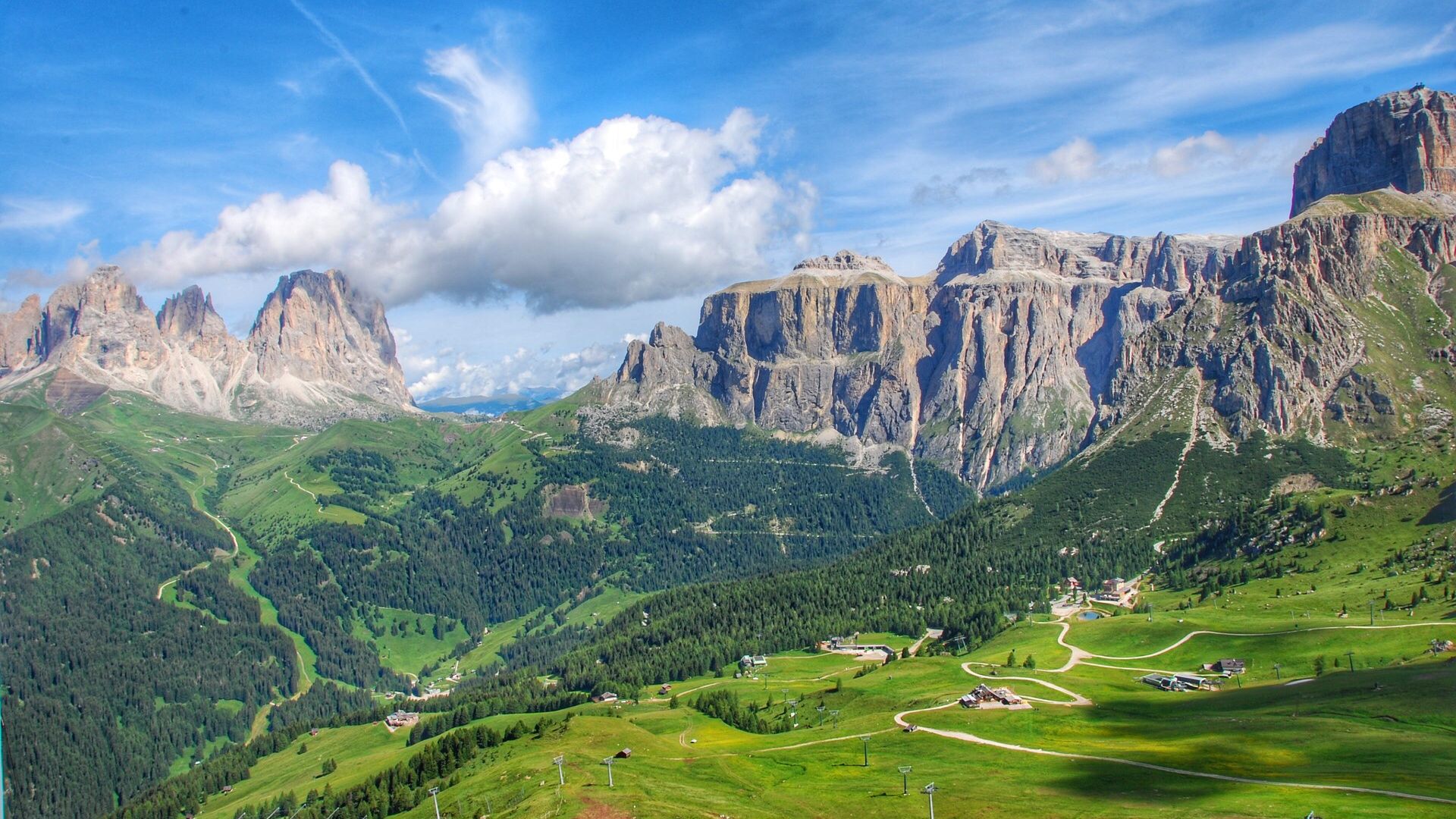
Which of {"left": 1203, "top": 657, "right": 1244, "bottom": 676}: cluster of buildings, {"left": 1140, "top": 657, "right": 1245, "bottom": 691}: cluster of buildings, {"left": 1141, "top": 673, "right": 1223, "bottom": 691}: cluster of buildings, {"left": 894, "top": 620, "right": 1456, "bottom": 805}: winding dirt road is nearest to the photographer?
{"left": 894, "top": 620, "right": 1456, "bottom": 805}: winding dirt road

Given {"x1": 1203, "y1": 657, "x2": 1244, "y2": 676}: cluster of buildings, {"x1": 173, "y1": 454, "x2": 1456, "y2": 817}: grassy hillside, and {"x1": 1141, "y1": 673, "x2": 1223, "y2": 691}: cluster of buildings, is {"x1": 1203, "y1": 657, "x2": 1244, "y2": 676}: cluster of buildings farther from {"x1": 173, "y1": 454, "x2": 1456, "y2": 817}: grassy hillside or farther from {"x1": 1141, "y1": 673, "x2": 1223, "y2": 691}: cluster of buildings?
{"x1": 1141, "y1": 673, "x2": 1223, "y2": 691}: cluster of buildings

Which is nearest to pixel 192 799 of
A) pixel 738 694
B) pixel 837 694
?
pixel 738 694

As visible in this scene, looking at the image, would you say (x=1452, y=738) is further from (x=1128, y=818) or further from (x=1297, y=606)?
(x=1297, y=606)

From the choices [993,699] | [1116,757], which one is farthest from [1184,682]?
[1116,757]

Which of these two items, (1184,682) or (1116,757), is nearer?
(1116,757)

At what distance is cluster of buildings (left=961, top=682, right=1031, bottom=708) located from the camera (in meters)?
143

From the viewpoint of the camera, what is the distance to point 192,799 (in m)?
196

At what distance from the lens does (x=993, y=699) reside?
145875mm

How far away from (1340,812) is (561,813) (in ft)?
236

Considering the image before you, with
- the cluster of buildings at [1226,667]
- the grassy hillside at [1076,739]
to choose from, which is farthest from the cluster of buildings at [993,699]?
the cluster of buildings at [1226,667]

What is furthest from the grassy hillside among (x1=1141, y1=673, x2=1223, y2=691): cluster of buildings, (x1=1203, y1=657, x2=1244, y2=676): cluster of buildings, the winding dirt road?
(x1=1203, y1=657, x2=1244, y2=676): cluster of buildings

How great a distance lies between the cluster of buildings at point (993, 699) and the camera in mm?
143250

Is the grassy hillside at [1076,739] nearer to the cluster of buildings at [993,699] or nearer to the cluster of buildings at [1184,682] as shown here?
the cluster of buildings at [1184,682]

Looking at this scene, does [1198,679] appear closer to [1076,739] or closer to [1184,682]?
[1184,682]
